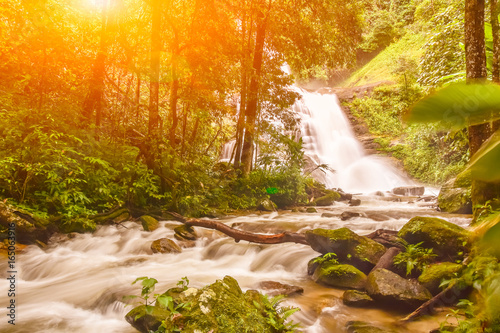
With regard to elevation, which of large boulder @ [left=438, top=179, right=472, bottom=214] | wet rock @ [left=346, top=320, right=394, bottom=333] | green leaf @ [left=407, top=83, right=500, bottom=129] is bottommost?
wet rock @ [left=346, top=320, right=394, bottom=333]

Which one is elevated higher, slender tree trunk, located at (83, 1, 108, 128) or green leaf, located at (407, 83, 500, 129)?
slender tree trunk, located at (83, 1, 108, 128)

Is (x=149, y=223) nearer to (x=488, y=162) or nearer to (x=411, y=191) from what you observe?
(x=488, y=162)

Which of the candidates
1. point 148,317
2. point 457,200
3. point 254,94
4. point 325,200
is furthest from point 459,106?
point 325,200

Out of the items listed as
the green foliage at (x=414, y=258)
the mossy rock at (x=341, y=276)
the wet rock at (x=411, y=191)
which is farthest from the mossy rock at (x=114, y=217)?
the wet rock at (x=411, y=191)

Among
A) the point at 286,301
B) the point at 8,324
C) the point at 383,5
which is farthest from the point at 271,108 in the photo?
the point at 383,5

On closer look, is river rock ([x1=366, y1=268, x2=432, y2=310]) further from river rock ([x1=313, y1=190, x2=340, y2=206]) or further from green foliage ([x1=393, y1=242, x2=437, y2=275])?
river rock ([x1=313, y1=190, x2=340, y2=206])

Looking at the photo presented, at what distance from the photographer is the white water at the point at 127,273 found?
399 cm

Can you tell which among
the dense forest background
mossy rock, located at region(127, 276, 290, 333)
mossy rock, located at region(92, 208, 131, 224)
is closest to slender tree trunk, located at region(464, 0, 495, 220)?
the dense forest background

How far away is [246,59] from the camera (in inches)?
419

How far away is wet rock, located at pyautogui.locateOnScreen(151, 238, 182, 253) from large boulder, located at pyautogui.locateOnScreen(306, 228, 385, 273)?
2769 millimetres

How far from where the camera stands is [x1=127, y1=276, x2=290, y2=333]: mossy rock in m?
2.61

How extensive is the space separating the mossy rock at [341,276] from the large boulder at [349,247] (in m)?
0.23

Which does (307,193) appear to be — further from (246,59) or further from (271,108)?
(246,59)

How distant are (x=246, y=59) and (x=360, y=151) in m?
15.1
